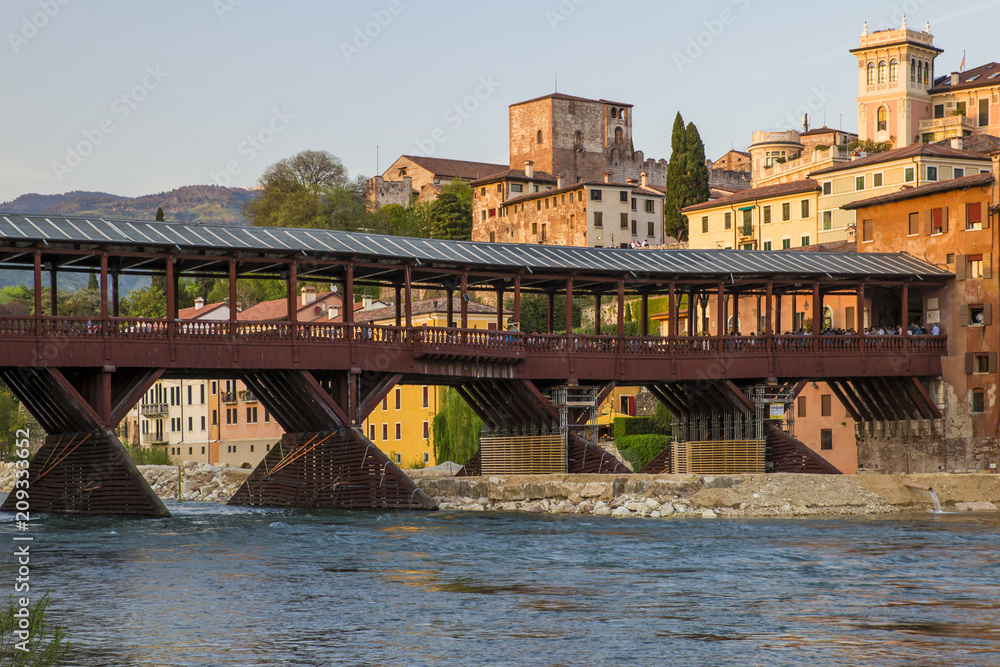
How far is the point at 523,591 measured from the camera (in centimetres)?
2525

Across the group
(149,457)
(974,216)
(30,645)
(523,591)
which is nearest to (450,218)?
(149,457)

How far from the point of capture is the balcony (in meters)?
103

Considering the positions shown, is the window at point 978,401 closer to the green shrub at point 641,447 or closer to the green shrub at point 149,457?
the green shrub at point 641,447

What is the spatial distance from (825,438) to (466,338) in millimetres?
22514

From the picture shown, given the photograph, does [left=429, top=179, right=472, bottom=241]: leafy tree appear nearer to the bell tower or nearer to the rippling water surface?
the bell tower

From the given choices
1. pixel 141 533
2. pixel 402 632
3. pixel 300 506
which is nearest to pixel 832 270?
pixel 300 506

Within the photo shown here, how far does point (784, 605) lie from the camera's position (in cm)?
2356

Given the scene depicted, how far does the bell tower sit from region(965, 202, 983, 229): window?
68922 millimetres

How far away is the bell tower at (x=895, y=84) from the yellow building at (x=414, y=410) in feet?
180

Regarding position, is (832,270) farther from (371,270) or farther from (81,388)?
(81,388)

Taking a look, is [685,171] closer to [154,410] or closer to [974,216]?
[154,410]

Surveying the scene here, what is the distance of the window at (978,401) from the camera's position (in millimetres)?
52531

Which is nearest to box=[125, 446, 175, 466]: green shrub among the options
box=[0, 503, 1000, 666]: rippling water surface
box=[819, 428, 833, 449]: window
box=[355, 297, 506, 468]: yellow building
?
box=[355, 297, 506, 468]: yellow building

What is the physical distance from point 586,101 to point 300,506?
101 metres
